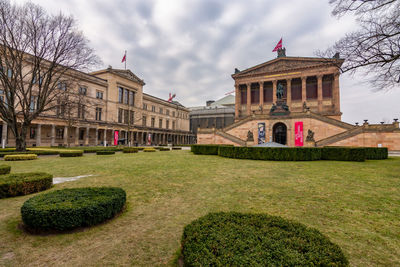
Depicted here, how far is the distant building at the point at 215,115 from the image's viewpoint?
266 ft

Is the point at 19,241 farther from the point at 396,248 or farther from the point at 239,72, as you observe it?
the point at 239,72

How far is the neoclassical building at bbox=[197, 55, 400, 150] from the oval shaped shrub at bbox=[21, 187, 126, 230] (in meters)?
24.0

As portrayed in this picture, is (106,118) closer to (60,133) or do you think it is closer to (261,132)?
(60,133)

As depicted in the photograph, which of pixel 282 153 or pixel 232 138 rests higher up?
pixel 232 138

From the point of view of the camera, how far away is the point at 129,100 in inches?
2226

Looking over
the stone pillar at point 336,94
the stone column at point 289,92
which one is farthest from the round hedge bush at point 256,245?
the stone pillar at point 336,94

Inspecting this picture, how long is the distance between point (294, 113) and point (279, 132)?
5.25 meters

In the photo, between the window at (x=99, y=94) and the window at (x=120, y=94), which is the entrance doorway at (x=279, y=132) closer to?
the window at (x=120, y=94)

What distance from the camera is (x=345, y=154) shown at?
15422mm

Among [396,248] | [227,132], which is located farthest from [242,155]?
[227,132]

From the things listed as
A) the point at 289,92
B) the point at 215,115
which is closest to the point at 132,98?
the point at 215,115

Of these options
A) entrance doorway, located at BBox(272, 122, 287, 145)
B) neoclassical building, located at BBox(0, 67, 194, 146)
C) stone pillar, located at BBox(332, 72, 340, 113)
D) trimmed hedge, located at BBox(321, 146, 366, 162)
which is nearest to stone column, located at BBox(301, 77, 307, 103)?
stone pillar, located at BBox(332, 72, 340, 113)

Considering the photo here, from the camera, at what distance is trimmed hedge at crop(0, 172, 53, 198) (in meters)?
5.92

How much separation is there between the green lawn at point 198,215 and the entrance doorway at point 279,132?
28917 mm
